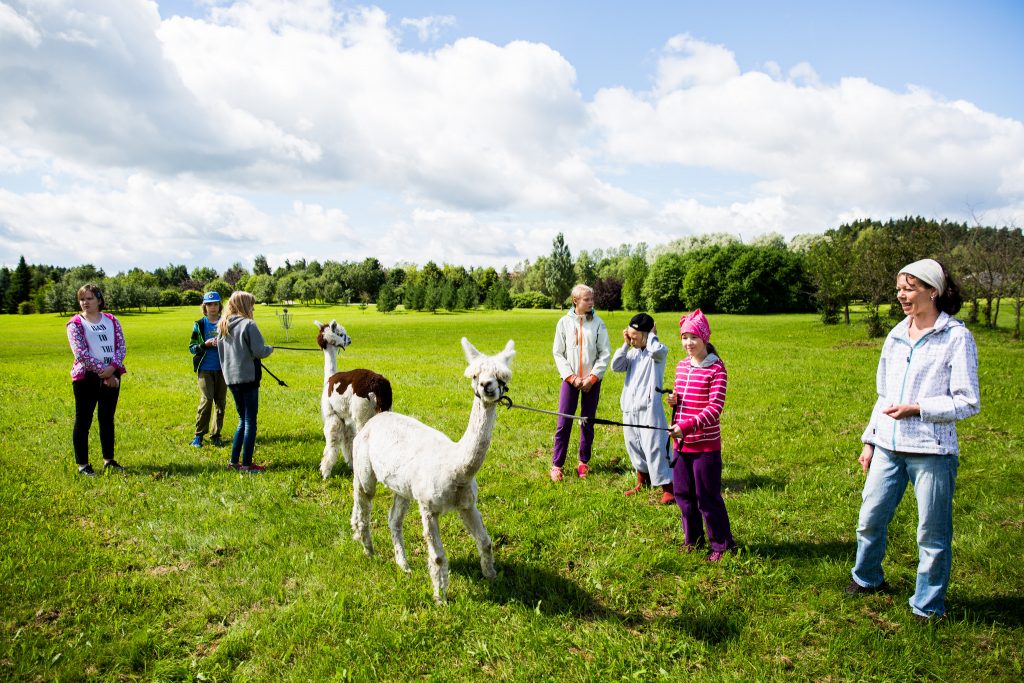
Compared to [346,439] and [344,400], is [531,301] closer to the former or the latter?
[346,439]

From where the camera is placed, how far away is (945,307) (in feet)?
13.1

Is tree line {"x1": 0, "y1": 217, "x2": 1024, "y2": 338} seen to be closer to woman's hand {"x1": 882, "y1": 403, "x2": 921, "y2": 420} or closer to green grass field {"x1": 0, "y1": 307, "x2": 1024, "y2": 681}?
green grass field {"x1": 0, "y1": 307, "x2": 1024, "y2": 681}

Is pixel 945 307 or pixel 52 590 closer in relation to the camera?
pixel 945 307

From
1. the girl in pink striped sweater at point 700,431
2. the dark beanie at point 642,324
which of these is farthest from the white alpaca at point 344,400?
the girl in pink striped sweater at point 700,431

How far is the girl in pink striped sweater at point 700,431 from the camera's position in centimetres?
484

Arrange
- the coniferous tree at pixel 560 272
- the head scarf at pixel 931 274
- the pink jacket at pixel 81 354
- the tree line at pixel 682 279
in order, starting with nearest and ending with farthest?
the head scarf at pixel 931 274 < the pink jacket at pixel 81 354 < the tree line at pixel 682 279 < the coniferous tree at pixel 560 272

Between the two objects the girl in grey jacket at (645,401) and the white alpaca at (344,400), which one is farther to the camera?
the girl in grey jacket at (645,401)

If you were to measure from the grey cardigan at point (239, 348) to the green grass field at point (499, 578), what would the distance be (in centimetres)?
150

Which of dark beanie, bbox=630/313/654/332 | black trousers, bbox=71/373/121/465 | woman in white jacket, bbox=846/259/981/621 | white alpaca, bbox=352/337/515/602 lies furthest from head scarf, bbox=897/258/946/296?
black trousers, bbox=71/373/121/465

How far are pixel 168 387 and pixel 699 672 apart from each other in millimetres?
16389

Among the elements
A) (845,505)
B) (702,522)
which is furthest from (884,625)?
(845,505)

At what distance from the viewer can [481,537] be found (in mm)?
4672

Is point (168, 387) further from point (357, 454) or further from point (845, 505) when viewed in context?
point (845, 505)

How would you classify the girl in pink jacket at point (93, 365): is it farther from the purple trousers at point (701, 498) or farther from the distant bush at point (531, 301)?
the distant bush at point (531, 301)
